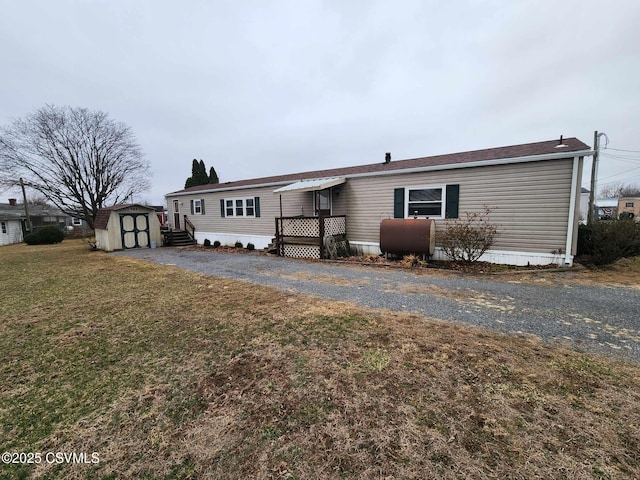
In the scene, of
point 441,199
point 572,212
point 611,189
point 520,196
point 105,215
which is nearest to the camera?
point 572,212

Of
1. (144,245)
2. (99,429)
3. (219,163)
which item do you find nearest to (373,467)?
(99,429)

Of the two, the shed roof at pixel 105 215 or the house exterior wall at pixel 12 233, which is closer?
the shed roof at pixel 105 215

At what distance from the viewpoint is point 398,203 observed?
969 centimetres

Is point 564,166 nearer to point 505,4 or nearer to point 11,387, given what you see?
point 505,4

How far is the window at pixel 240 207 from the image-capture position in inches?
547

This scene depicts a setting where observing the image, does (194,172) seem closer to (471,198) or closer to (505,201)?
(471,198)

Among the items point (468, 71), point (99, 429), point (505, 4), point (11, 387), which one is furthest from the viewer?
point (468, 71)

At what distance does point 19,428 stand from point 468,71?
60.2ft

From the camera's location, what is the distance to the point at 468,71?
44.4 ft

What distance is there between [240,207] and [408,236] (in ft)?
31.8

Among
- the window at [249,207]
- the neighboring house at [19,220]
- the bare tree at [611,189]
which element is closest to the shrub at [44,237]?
the neighboring house at [19,220]

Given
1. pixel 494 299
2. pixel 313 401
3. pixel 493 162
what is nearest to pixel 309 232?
pixel 493 162

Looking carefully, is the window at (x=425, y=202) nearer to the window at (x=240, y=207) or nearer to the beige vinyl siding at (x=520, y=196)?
the beige vinyl siding at (x=520, y=196)

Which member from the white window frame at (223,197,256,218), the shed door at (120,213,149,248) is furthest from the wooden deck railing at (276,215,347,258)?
the shed door at (120,213,149,248)
